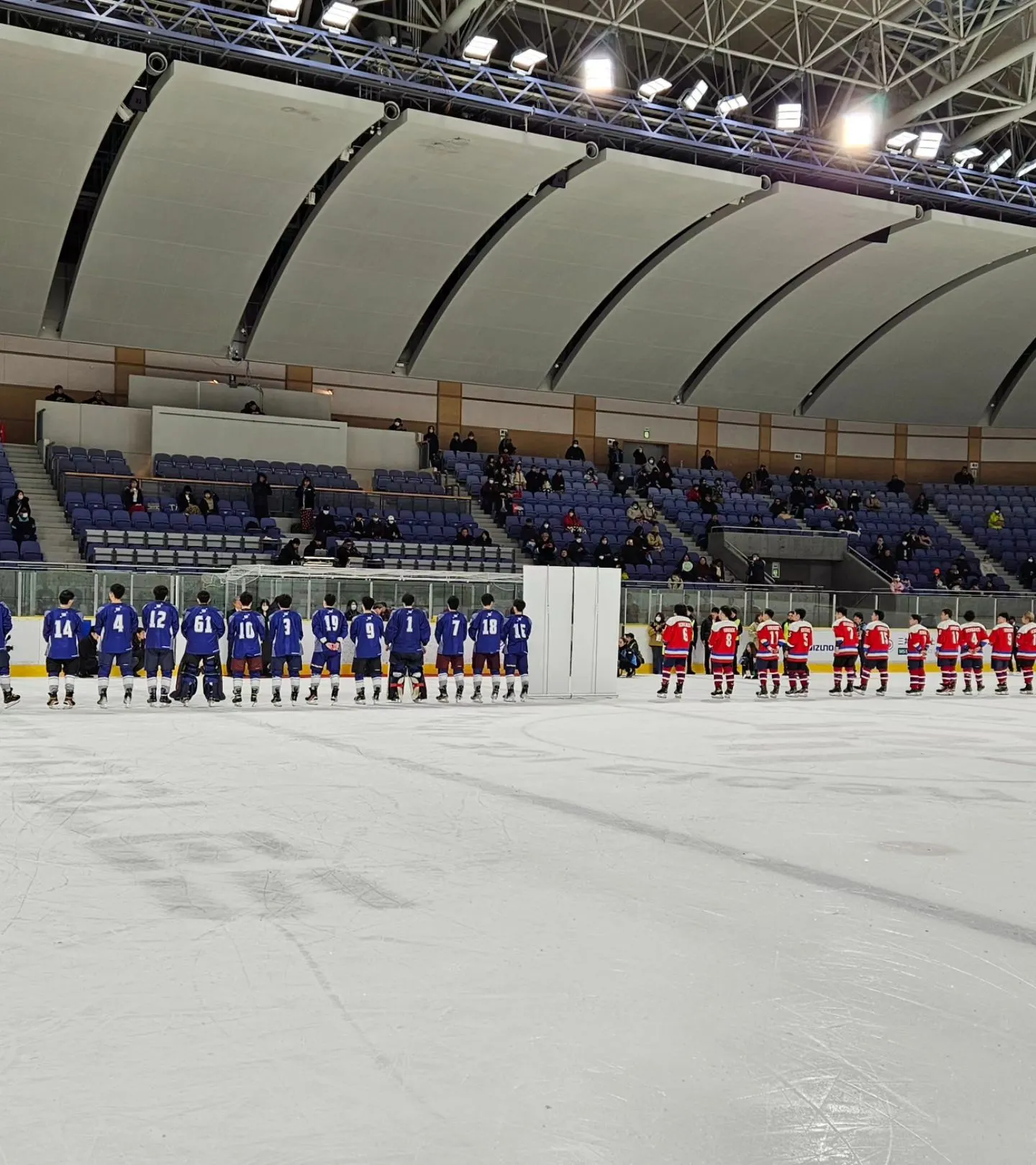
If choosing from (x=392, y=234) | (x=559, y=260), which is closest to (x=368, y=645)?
(x=392, y=234)

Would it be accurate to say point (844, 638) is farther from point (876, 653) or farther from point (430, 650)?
point (430, 650)

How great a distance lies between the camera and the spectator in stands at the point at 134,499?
26.4m

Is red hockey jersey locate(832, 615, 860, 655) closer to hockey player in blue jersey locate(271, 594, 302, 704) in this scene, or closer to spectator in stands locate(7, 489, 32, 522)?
hockey player in blue jersey locate(271, 594, 302, 704)

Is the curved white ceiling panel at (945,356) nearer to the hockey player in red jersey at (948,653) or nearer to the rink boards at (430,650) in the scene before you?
the rink boards at (430,650)

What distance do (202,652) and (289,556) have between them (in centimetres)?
818

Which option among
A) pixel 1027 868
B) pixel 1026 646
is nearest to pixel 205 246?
pixel 1026 646

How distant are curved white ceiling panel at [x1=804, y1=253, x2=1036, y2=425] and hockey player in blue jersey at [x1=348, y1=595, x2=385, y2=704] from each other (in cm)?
2433

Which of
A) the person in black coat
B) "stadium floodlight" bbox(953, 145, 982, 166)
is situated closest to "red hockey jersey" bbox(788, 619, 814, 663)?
the person in black coat

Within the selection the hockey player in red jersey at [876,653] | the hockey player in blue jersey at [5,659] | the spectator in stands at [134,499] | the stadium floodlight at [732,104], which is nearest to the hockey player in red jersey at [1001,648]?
the hockey player in red jersey at [876,653]

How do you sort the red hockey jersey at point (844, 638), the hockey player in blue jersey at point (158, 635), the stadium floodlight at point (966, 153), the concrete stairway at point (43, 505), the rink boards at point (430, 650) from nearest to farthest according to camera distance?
the hockey player in blue jersey at point (158, 635), the rink boards at point (430, 650), the red hockey jersey at point (844, 638), the concrete stairway at point (43, 505), the stadium floodlight at point (966, 153)

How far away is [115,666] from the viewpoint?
21.0 meters

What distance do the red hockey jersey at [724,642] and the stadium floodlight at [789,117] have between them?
11902mm

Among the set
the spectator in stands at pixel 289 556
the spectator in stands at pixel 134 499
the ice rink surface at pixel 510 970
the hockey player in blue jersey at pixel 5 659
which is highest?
the spectator in stands at pixel 134 499

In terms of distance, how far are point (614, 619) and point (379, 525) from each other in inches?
400
